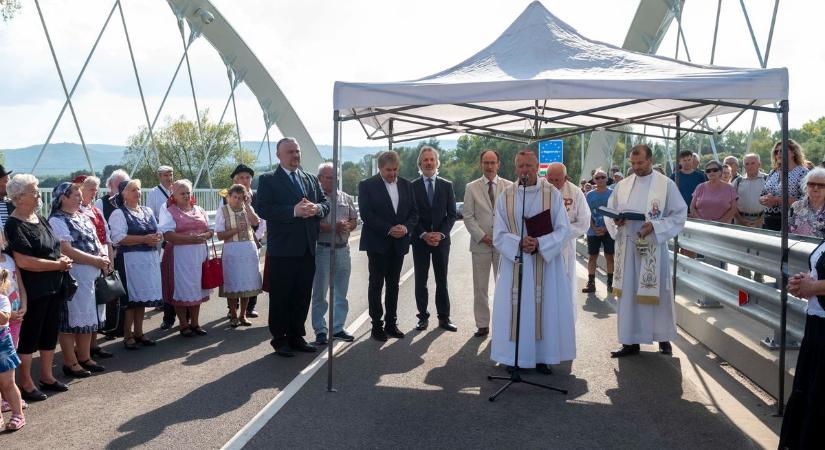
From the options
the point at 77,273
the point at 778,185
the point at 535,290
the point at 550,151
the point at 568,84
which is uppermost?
the point at 550,151

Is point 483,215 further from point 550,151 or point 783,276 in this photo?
point 550,151

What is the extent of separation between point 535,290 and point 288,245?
2.51 metres

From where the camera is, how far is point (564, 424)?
5.38m

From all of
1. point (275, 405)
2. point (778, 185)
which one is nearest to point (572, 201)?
point (778, 185)

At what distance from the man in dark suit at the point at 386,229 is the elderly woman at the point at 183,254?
6.13ft

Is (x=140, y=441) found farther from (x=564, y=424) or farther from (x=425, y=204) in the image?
(x=425, y=204)

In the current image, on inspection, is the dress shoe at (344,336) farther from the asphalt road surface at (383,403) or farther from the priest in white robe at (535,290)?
the priest in white robe at (535,290)

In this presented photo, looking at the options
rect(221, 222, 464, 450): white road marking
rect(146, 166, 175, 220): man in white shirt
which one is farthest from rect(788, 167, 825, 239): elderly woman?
rect(146, 166, 175, 220): man in white shirt

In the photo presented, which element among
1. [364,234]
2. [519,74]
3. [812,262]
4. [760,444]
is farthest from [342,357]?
[812,262]

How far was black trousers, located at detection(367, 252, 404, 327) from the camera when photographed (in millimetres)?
8570

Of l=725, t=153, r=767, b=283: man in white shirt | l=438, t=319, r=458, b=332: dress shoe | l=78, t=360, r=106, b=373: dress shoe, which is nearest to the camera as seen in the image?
l=78, t=360, r=106, b=373: dress shoe

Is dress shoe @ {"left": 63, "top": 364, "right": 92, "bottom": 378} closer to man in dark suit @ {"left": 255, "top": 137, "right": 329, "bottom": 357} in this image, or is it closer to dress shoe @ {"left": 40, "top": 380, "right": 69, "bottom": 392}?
dress shoe @ {"left": 40, "top": 380, "right": 69, "bottom": 392}

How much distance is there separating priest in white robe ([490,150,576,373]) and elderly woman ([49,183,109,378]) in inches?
142

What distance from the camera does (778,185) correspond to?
8500mm
